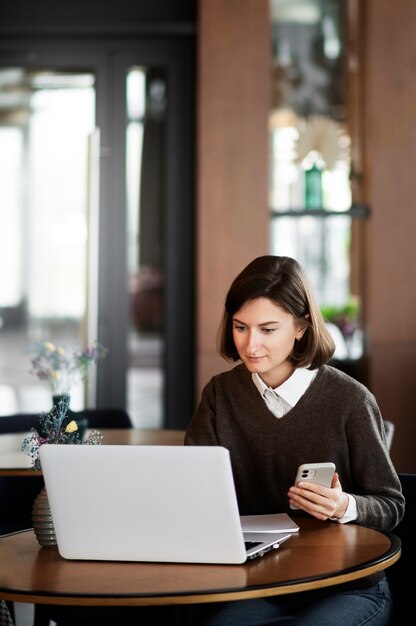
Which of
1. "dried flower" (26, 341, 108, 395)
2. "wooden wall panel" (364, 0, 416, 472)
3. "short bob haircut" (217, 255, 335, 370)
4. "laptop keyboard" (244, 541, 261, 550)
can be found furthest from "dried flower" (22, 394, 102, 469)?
"wooden wall panel" (364, 0, 416, 472)

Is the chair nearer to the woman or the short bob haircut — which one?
the woman

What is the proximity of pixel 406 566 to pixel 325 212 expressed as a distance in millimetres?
3539

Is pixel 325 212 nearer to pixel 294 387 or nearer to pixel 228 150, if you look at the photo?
pixel 228 150

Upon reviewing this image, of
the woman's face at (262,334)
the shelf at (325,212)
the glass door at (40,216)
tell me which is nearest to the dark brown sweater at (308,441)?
the woman's face at (262,334)

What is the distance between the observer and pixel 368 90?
18.8 feet

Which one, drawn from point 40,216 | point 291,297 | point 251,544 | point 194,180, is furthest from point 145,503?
point 40,216

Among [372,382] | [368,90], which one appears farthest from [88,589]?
[368,90]

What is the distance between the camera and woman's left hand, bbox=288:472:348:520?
6.99ft

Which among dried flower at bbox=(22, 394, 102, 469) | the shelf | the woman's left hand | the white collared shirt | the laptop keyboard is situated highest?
the shelf

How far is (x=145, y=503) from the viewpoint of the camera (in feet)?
6.15

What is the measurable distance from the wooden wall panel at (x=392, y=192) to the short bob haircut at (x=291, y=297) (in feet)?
10.6

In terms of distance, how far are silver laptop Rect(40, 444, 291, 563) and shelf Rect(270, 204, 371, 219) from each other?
3936mm

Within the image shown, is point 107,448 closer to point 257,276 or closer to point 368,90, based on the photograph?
point 257,276

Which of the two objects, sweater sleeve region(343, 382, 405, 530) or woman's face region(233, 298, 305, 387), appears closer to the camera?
sweater sleeve region(343, 382, 405, 530)
